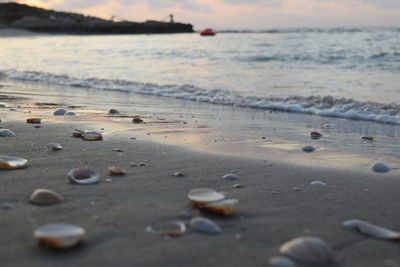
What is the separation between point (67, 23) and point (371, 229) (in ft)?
251

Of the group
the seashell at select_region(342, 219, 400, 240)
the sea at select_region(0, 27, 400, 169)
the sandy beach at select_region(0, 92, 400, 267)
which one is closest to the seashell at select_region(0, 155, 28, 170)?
the sandy beach at select_region(0, 92, 400, 267)

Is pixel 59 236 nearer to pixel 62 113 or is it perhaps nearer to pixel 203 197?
pixel 203 197

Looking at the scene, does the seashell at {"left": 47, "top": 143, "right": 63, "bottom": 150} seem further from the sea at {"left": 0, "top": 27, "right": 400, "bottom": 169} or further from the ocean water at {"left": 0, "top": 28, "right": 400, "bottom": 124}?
the ocean water at {"left": 0, "top": 28, "right": 400, "bottom": 124}

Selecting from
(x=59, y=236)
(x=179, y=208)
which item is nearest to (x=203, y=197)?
(x=179, y=208)

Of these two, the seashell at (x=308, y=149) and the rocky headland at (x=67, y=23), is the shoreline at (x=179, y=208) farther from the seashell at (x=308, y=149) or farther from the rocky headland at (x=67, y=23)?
the rocky headland at (x=67, y=23)

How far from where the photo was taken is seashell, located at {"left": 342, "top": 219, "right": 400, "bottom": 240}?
165cm

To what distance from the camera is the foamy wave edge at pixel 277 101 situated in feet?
18.1

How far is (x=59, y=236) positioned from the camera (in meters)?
1.40

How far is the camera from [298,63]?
1379cm

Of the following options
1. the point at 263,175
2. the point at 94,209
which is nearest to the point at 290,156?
the point at 263,175

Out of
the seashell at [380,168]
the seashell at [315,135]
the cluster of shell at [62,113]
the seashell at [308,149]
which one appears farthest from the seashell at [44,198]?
the cluster of shell at [62,113]

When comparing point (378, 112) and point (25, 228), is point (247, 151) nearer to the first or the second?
point (25, 228)

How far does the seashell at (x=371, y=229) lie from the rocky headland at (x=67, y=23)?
72.4m

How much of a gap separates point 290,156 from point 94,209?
1.74m
